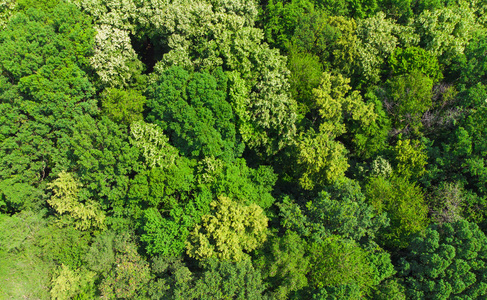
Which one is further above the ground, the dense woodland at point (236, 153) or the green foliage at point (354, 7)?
the green foliage at point (354, 7)

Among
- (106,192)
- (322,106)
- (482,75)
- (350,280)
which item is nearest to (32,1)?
(106,192)

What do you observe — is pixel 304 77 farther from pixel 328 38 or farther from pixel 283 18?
pixel 283 18

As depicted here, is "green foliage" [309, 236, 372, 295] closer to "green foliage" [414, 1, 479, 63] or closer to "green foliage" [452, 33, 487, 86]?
"green foliage" [452, 33, 487, 86]

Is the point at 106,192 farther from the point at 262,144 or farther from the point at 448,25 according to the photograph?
the point at 448,25

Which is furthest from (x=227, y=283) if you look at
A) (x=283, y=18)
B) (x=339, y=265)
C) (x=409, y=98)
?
(x=283, y=18)

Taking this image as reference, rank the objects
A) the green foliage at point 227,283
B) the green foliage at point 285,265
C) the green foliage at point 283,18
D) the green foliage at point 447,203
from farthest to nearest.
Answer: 1. the green foliage at point 283,18
2. the green foliage at point 447,203
3. the green foliage at point 285,265
4. the green foliage at point 227,283

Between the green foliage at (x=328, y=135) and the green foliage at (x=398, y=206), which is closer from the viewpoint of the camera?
the green foliage at (x=398, y=206)

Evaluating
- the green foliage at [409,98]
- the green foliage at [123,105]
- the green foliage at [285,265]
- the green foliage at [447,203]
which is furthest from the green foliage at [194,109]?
the green foliage at [447,203]

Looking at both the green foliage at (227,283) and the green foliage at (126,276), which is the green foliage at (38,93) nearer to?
the green foliage at (126,276)
